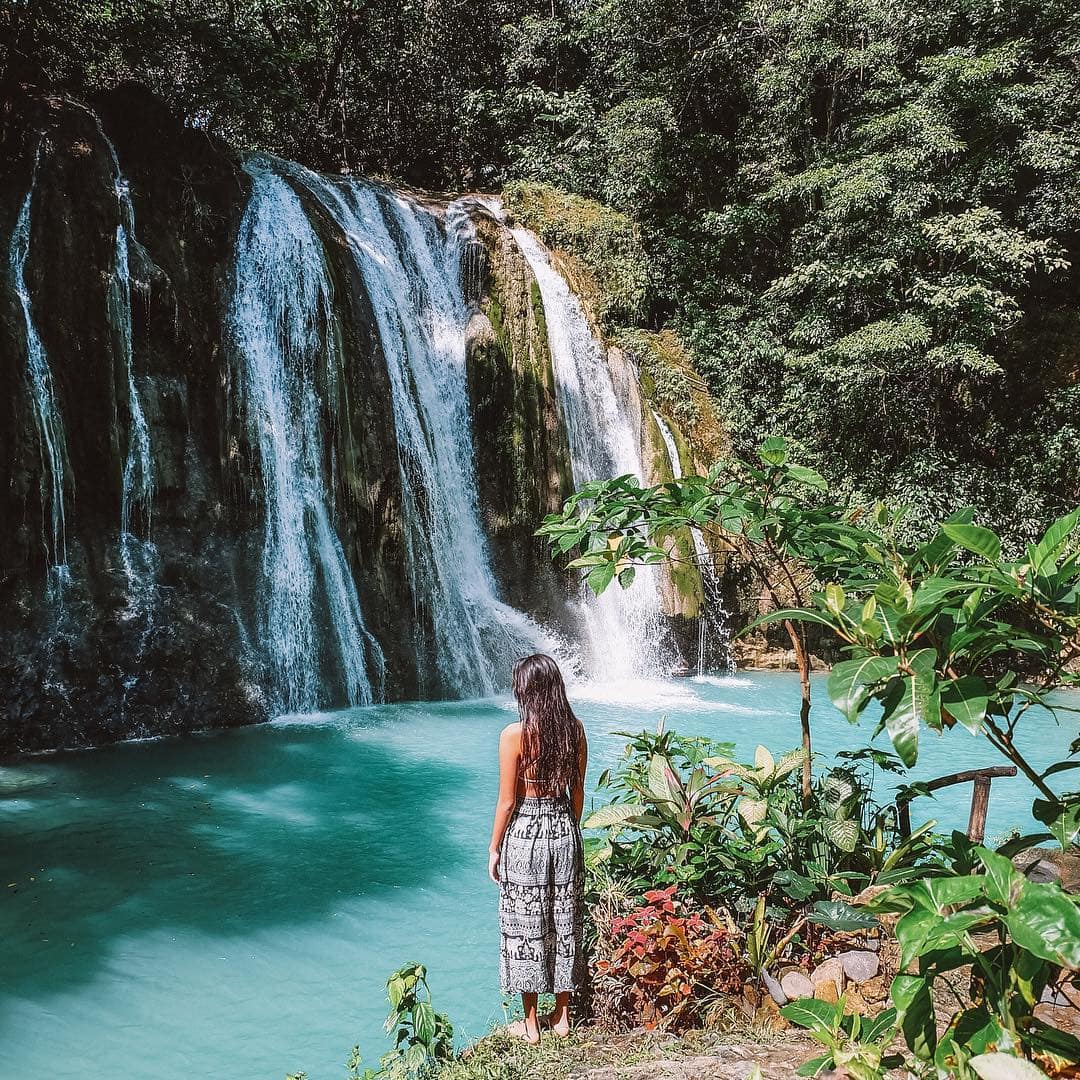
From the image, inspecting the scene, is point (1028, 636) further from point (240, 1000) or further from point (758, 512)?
point (240, 1000)

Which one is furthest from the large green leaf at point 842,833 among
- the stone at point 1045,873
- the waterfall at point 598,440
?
the waterfall at point 598,440

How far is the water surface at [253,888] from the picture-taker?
3705mm

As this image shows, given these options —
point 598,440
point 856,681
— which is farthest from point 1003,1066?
point 598,440

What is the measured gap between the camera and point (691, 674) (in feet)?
41.0

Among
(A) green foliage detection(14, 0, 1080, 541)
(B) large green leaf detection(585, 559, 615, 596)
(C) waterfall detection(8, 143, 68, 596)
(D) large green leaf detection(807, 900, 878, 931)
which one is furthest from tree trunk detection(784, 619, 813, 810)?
(A) green foliage detection(14, 0, 1080, 541)

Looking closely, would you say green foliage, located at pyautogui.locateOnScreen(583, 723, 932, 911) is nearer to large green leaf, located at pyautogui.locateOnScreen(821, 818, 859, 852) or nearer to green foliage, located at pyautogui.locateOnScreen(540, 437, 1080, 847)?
large green leaf, located at pyautogui.locateOnScreen(821, 818, 859, 852)

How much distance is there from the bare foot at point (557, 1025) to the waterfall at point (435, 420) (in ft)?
25.1

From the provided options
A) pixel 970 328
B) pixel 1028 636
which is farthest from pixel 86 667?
pixel 970 328

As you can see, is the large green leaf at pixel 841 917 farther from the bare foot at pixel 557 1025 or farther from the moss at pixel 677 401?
the moss at pixel 677 401

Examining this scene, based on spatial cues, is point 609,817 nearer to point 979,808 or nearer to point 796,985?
point 796,985

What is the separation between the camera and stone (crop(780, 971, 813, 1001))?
9.41 ft

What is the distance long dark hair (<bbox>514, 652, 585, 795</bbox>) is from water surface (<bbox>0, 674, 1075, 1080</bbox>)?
1571 millimetres

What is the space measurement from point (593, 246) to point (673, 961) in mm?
13734

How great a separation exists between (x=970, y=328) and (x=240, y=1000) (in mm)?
13630
